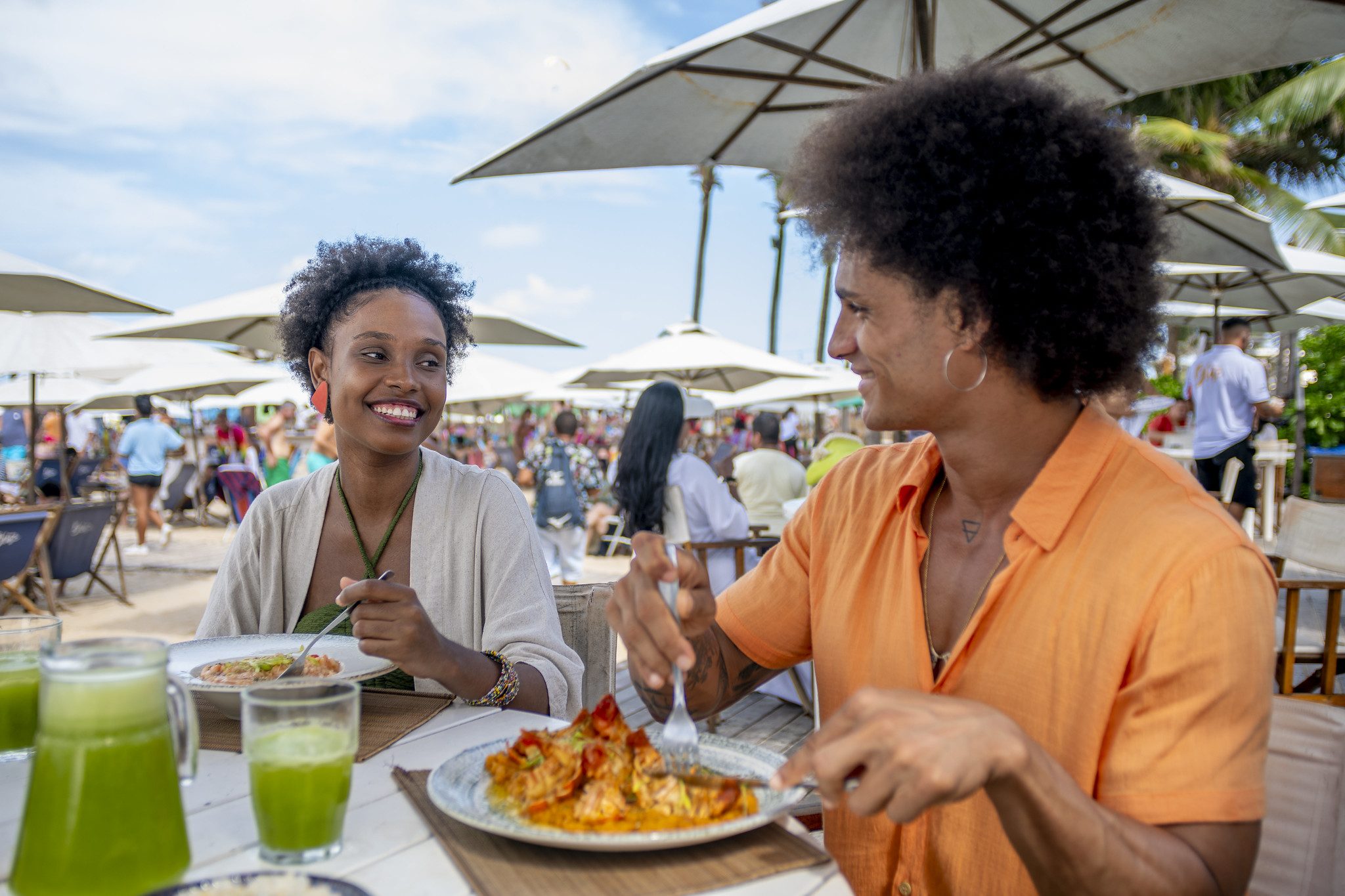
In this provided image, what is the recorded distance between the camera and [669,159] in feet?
16.5

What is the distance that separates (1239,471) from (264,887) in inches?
326

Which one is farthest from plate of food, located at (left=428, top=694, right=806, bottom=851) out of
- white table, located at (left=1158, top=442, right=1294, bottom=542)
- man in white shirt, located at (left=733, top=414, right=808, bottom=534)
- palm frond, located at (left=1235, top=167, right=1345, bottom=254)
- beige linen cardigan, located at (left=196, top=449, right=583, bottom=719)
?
palm frond, located at (left=1235, top=167, right=1345, bottom=254)

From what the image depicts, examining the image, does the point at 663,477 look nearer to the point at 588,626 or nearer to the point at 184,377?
the point at 588,626

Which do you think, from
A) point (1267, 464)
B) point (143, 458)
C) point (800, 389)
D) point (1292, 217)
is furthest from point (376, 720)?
point (1292, 217)

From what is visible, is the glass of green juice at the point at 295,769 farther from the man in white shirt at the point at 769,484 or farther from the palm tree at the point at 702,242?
the palm tree at the point at 702,242

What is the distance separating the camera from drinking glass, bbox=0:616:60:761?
1.34 metres

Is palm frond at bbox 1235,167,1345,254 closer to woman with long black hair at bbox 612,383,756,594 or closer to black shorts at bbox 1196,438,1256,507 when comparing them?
black shorts at bbox 1196,438,1256,507

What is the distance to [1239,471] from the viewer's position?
7484 millimetres

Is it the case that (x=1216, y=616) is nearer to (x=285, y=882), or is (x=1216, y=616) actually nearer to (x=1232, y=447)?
(x=285, y=882)

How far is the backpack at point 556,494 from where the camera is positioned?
7961mm

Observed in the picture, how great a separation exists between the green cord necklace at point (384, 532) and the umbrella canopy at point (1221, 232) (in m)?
5.00

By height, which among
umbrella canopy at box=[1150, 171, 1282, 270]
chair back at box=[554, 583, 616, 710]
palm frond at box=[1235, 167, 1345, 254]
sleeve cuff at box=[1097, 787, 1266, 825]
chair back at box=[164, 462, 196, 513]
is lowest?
chair back at box=[164, 462, 196, 513]

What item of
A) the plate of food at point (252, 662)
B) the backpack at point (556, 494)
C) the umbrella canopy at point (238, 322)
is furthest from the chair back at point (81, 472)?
the plate of food at point (252, 662)

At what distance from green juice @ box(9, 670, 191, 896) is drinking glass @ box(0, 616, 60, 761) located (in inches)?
19.9
